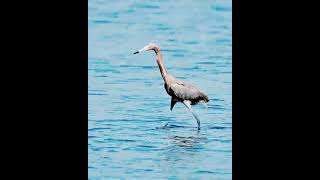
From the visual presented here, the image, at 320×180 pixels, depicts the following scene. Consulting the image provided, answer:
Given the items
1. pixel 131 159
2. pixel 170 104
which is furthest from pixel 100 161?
pixel 170 104

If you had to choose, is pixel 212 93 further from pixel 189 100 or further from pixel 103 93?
pixel 103 93

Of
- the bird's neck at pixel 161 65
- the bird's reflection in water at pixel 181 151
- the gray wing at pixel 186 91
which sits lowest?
the bird's reflection in water at pixel 181 151

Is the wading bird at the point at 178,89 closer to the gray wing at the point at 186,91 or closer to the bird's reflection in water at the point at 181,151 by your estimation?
the gray wing at the point at 186,91

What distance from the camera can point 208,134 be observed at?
518 cm

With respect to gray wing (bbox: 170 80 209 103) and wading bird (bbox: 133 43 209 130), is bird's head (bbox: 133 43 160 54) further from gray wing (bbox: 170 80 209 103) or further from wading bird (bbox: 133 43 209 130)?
gray wing (bbox: 170 80 209 103)

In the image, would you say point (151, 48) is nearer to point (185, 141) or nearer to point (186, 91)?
point (186, 91)

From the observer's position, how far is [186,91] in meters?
5.38

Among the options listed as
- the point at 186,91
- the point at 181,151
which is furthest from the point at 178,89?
the point at 181,151

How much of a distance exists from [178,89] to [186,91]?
44mm

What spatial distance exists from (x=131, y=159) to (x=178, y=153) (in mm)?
224

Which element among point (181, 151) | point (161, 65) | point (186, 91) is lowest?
point (181, 151)

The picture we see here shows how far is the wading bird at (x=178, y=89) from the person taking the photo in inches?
209

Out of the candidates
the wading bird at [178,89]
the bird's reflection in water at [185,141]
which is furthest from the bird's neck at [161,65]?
the bird's reflection in water at [185,141]
